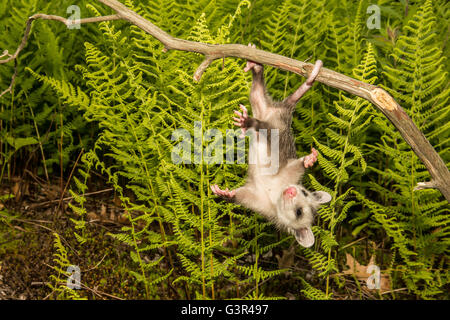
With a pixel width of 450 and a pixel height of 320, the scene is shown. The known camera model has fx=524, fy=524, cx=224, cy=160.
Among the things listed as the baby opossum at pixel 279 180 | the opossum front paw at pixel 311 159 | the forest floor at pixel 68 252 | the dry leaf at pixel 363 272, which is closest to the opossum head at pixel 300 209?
the baby opossum at pixel 279 180

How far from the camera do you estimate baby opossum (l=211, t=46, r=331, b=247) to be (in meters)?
2.31

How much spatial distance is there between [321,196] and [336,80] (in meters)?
0.66

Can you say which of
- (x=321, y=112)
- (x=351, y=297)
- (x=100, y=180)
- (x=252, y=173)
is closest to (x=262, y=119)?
(x=252, y=173)

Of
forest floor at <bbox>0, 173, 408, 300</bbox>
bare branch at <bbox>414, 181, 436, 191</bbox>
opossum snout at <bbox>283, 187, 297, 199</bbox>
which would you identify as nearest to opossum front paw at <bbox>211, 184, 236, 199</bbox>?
opossum snout at <bbox>283, 187, 297, 199</bbox>

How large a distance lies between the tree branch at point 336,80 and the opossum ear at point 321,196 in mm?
436

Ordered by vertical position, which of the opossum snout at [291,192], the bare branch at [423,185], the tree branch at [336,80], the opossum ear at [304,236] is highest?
the tree branch at [336,80]

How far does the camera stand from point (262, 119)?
244 centimetres

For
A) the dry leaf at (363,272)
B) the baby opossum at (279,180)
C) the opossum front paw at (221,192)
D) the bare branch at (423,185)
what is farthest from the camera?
the dry leaf at (363,272)

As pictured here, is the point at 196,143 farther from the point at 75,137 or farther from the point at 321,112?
the point at 75,137

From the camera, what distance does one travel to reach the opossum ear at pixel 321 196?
2.28 m

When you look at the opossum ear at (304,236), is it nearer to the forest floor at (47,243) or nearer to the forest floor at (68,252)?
the forest floor at (68,252)

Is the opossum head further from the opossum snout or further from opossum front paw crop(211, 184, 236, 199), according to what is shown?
opossum front paw crop(211, 184, 236, 199)

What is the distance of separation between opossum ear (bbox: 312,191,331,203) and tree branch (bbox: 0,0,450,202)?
1.43 ft

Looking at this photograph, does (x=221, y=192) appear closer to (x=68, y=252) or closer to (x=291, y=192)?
(x=291, y=192)
